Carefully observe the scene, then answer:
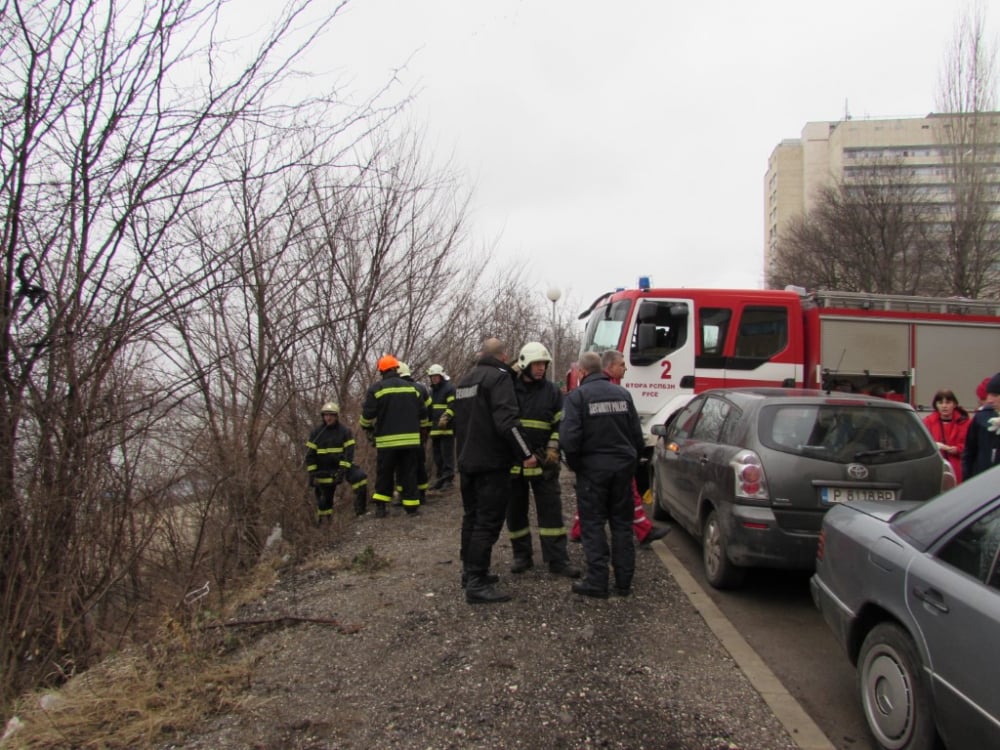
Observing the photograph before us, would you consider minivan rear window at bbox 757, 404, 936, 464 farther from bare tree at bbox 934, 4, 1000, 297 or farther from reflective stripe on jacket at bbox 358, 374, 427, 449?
bare tree at bbox 934, 4, 1000, 297

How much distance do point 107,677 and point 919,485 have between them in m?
5.28

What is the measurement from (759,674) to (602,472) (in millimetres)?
1572

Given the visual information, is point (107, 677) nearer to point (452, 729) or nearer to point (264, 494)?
point (452, 729)

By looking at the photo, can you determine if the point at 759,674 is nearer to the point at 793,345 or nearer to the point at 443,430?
the point at 443,430

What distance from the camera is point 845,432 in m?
4.84

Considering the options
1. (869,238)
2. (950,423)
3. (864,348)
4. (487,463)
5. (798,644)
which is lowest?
(798,644)

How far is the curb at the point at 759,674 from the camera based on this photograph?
3045 millimetres

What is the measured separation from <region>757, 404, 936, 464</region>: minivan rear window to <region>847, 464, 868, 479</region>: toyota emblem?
5 centimetres

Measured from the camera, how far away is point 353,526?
7.66m

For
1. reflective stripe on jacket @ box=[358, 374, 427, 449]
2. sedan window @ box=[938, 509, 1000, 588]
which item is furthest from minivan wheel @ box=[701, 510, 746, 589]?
reflective stripe on jacket @ box=[358, 374, 427, 449]

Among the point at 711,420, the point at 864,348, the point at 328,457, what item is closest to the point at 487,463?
the point at 711,420

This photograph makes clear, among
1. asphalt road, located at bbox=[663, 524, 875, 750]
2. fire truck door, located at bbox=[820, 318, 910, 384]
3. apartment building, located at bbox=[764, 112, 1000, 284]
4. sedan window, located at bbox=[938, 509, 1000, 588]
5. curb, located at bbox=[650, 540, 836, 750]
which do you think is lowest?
asphalt road, located at bbox=[663, 524, 875, 750]

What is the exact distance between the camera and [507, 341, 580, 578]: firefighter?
5.11 meters

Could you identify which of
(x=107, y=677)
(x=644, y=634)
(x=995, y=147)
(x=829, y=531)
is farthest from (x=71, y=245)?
(x=995, y=147)
